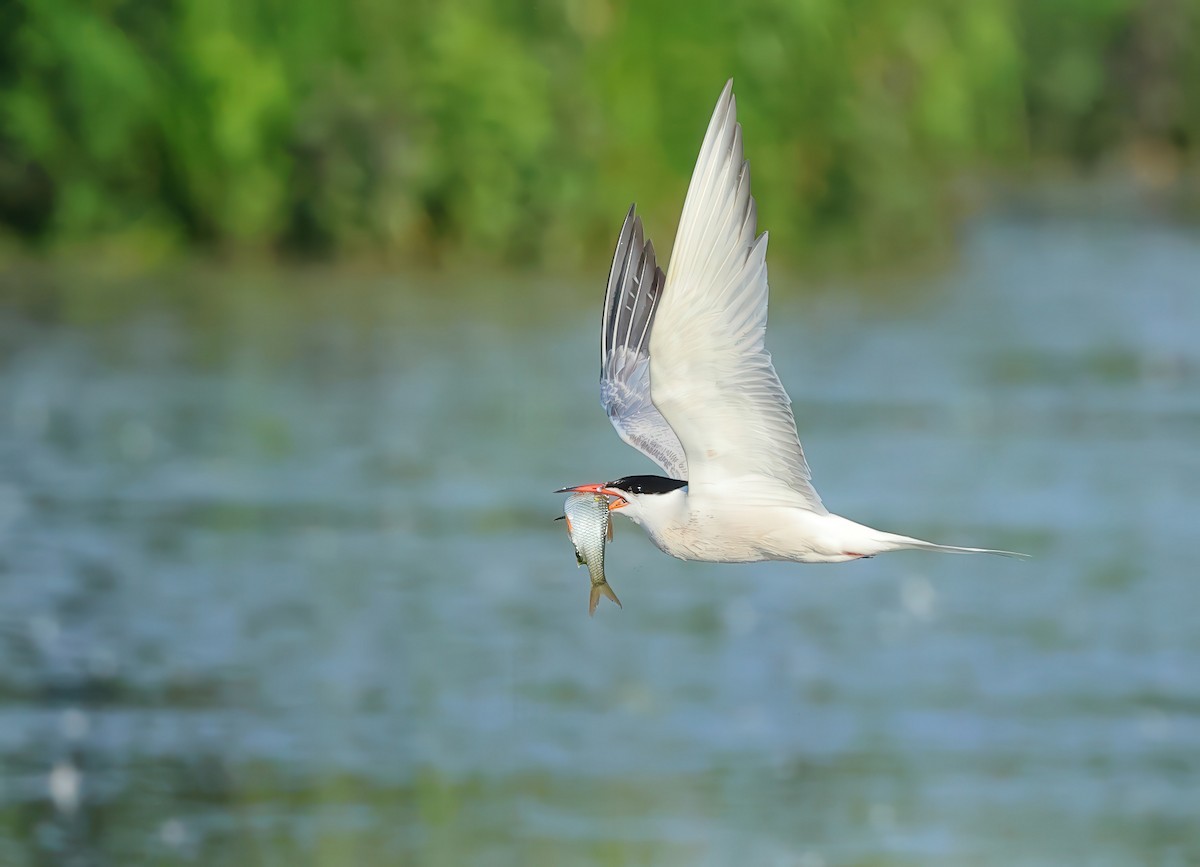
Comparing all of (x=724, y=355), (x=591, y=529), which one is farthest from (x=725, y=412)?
(x=591, y=529)

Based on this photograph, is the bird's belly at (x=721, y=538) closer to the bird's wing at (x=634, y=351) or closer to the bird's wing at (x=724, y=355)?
the bird's wing at (x=724, y=355)

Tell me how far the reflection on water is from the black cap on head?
955cm

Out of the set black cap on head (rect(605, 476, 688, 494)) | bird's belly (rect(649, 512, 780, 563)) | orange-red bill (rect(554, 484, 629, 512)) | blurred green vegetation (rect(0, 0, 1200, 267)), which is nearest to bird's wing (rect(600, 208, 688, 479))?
black cap on head (rect(605, 476, 688, 494))

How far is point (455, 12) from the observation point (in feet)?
120

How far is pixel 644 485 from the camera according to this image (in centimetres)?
682

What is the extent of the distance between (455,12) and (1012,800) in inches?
851

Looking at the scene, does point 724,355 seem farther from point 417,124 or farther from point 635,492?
point 417,124

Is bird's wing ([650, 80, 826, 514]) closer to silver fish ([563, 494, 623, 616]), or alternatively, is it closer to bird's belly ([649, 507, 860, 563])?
bird's belly ([649, 507, 860, 563])

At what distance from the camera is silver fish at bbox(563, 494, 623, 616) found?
262 inches

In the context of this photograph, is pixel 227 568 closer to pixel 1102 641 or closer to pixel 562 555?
pixel 562 555

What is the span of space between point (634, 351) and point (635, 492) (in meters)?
1.30

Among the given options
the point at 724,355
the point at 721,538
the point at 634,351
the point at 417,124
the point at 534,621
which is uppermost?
the point at 417,124

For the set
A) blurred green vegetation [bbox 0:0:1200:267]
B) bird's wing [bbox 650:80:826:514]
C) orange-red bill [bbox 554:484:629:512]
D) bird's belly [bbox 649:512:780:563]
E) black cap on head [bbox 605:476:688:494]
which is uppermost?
blurred green vegetation [bbox 0:0:1200:267]

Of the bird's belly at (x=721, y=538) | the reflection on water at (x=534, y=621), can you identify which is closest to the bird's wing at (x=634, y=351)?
the bird's belly at (x=721, y=538)
